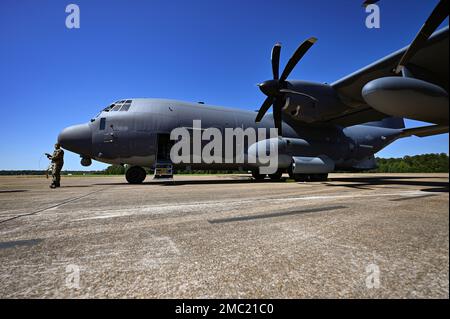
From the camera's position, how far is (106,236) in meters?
2.97

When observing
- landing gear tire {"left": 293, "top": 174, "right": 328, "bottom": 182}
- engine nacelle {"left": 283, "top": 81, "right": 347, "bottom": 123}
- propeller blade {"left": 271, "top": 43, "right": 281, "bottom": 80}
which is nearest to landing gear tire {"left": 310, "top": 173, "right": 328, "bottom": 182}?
landing gear tire {"left": 293, "top": 174, "right": 328, "bottom": 182}

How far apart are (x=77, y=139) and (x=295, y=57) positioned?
39.2 ft

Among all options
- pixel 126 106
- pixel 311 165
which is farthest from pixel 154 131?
pixel 311 165

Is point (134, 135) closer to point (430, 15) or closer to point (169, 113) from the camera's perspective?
point (169, 113)

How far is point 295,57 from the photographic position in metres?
11.9

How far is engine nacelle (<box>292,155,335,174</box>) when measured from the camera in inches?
570

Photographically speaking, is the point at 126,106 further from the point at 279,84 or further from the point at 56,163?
the point at 279,84

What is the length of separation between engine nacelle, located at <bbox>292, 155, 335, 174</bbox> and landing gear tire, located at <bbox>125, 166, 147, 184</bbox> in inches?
365

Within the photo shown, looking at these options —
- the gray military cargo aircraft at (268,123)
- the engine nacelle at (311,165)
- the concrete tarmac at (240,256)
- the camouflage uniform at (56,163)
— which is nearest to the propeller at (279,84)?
the gray military cargo aircraft at (268,123)

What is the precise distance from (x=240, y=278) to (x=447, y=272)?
1.30 meters

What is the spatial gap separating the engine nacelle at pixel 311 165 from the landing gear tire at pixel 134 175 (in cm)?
928

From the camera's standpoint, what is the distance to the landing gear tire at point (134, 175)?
13688mm

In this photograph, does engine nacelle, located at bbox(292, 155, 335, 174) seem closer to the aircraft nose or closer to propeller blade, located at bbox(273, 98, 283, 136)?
propeller blade, located at bbox(273, 98, 283, 136)
